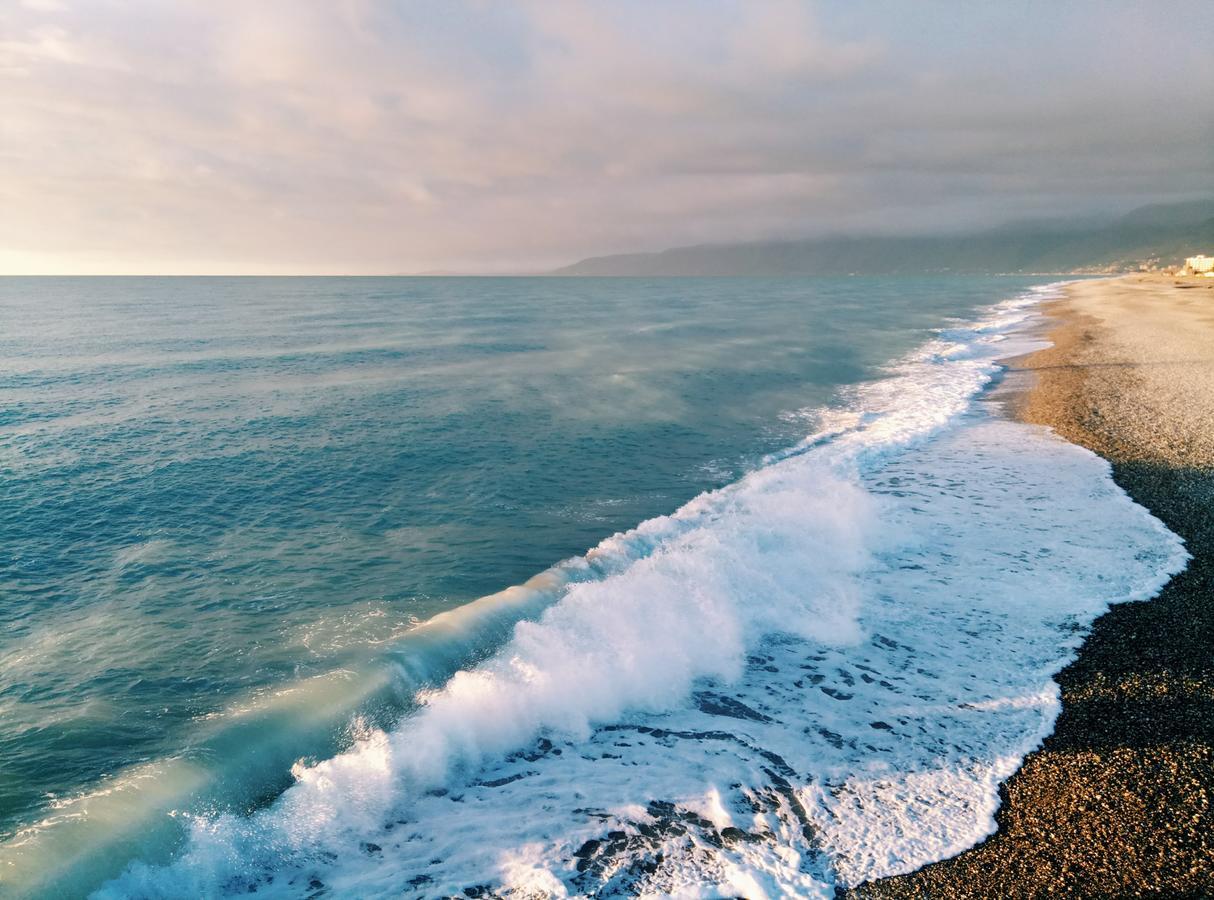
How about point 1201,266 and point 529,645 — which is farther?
point 1201,266

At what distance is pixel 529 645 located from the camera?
1252 centimetres

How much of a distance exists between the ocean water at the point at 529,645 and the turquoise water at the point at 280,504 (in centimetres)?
12

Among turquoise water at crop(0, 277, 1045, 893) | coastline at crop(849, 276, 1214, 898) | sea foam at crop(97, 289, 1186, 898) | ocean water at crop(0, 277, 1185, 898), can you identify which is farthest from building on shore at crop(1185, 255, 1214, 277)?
sea foam at crop(97, 289, 1186, 898)

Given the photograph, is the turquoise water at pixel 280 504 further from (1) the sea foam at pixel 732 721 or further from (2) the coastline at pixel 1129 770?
(2) the coastline at pixel 1129 770

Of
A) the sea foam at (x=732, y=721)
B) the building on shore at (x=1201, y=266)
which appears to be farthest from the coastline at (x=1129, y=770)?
the building on shore at (x=1201, y=266)

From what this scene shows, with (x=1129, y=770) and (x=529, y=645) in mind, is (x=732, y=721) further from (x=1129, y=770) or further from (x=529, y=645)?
(x=1129, y=770)

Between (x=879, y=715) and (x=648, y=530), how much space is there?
334 inches

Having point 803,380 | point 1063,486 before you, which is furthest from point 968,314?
point 1063,486

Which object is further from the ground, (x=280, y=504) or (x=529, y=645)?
(x=280, y=504)

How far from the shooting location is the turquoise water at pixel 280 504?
1137cm

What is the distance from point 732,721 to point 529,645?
4.21 meters

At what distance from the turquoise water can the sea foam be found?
1.54 m

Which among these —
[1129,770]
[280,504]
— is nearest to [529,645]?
[1129,770]

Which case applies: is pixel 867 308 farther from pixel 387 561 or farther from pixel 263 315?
pixel 387 561
